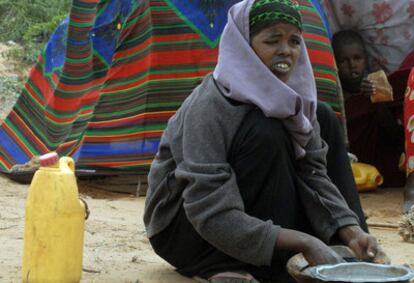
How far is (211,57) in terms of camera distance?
4.35 metres

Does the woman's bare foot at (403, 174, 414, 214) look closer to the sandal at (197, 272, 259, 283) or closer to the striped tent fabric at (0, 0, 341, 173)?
the striped tent fabric at (0, 0, 341, 173)

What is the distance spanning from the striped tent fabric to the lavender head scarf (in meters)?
1.90

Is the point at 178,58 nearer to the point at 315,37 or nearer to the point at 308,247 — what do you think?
the point at 315,37

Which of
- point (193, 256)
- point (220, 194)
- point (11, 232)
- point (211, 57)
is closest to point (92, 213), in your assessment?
point (11, 232)

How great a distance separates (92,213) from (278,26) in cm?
173

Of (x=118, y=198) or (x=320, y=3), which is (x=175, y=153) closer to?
(x=118, y=198)

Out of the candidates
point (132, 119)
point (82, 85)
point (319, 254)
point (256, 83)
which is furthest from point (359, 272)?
point (82, 85)

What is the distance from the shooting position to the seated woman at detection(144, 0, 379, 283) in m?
2.26

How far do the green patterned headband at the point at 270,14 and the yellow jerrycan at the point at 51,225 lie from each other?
67 centimetres

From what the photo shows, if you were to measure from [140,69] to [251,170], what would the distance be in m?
2.18

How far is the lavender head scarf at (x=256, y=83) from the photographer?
2346 mm

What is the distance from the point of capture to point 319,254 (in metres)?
2.15

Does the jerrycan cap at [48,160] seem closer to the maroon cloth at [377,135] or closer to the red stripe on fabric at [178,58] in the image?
the red stripe on fabric at [178,58]

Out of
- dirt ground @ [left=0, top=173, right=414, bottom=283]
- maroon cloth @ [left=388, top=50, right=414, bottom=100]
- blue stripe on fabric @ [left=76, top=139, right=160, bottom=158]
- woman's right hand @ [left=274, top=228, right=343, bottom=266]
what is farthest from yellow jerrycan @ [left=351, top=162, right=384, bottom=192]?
woman's right hand @ [left=274, top=228, right=343, bottom=266]
